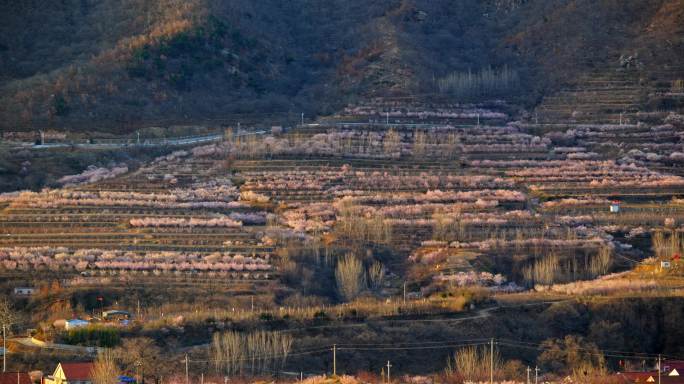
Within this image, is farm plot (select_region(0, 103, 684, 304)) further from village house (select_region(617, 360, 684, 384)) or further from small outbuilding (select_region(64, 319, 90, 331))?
village house (select_region(617, 360, 684, 384))

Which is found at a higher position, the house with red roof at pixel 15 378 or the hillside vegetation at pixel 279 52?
the hillside vegetation at pixel 279 52

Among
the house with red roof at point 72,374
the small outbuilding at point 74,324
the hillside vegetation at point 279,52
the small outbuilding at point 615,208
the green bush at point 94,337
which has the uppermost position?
the hillside vegetation at point 279,52

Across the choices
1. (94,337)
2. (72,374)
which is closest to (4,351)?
(94,337)

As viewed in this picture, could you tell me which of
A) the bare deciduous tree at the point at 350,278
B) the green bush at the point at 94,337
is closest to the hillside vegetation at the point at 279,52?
the bare deciduous tree at the point at 350,278

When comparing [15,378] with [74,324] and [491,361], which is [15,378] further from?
[491,361]

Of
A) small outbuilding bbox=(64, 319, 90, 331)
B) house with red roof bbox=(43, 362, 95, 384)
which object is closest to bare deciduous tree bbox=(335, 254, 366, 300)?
small outbuilding bbox=(64, 319, 90, 331)

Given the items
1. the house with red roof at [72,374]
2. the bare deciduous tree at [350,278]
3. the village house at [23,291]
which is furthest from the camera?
the bare deciduous tree at [350,278]

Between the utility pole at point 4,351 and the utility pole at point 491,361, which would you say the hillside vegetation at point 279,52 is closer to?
the utility pole at point 4,351
